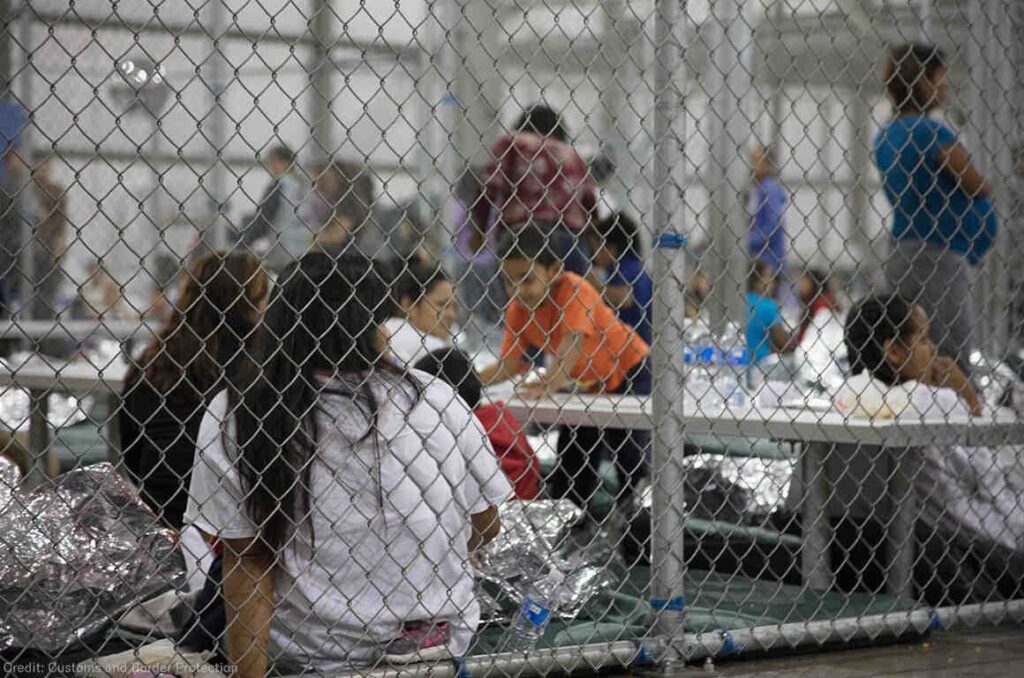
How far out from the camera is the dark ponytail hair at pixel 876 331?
5.05 meters

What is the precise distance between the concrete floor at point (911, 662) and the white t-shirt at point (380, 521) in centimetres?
77

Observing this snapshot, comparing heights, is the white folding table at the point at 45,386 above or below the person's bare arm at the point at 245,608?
below

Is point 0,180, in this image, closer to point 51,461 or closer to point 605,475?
point 51,461

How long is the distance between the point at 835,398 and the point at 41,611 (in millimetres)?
2516

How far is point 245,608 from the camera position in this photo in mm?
3299

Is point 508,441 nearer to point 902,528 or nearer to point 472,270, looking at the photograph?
point 902,528

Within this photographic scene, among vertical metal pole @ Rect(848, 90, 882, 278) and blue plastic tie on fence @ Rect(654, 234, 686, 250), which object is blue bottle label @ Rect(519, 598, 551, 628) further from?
vertical metal pole @ Rect(848, 90, 882, 278)

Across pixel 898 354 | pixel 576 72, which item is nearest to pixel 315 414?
pixel 898 354

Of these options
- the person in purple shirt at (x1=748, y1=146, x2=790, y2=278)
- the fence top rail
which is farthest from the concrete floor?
the person in purple shirt at (x1=748, y1=146, x2=790, y2=278)

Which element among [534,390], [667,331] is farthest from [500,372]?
[667,331]

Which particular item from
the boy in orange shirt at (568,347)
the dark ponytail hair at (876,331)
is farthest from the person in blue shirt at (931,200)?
the boy in orange shirt at (568,347)

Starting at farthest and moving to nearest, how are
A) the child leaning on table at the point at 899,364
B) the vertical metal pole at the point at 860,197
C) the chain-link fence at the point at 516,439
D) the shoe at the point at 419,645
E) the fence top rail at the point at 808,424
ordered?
1. the vertical metal pole at the point at 860,197
2. the child leaning on table at the point at 899,364
3. the fence top rail at the point at 808,424
4. the shoe at the point at 419,645
5. the chain-link fence at the point at 516,439

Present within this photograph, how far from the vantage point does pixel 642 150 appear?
10375mm

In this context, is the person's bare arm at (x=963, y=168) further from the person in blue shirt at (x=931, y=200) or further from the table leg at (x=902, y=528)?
the table leg at (x=902, y=528)
